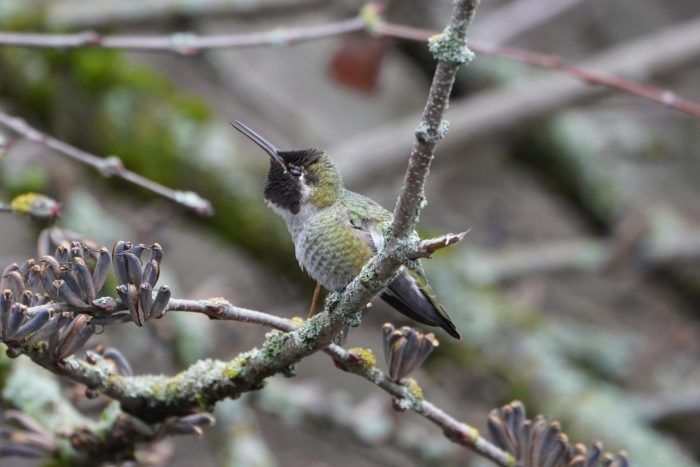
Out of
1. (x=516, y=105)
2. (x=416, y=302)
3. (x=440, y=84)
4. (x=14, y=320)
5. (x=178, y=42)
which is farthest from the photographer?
(x=516, y=105)

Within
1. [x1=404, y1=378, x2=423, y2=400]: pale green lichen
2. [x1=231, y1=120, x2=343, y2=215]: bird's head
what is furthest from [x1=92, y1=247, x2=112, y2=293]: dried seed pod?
[x1=231, y1=120, x2=343, y2=215]: bird's head

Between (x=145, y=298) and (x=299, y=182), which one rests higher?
(x=299, y=182)

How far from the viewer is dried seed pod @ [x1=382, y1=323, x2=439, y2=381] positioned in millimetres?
1643

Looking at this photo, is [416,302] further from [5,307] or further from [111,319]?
[5,307]

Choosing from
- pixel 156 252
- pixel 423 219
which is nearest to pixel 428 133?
pixel 156 252

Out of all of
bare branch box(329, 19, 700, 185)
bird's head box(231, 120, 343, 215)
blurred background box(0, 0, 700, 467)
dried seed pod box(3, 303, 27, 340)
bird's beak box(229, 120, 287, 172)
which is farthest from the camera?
bare branch box(329, 19, 700, 185)

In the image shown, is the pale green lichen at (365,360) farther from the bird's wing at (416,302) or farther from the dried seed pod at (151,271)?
the dried seed pod at (151,271)

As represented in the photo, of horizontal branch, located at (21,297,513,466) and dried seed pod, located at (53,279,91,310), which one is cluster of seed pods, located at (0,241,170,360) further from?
horizontal branch, located at (21,297,513,466)

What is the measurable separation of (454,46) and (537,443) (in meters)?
0.82

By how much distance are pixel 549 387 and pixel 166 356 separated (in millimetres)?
1742

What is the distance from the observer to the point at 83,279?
1383mm

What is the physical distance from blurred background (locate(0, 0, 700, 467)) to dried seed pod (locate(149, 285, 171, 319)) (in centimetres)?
126

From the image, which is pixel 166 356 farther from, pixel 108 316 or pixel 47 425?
pixel 108 316

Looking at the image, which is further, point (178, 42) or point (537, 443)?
point (178, 42)
